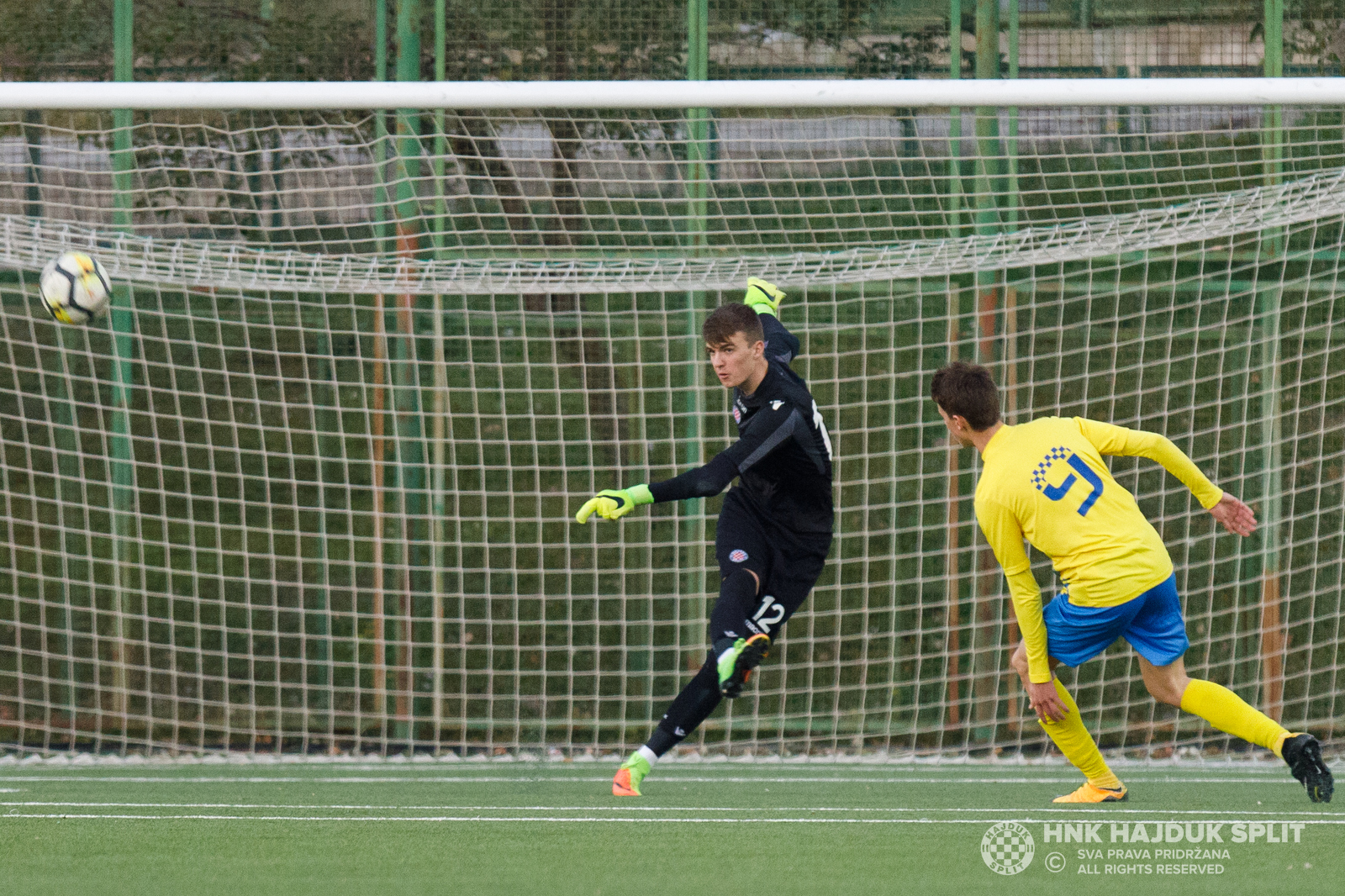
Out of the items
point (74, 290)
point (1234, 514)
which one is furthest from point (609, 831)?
point (74, 290)

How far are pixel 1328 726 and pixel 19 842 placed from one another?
602 centimetres

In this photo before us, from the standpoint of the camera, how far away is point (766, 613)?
4.83 metres

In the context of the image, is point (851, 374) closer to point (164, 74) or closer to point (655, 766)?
point (655, 766)

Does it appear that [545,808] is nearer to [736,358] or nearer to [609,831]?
[609,831]

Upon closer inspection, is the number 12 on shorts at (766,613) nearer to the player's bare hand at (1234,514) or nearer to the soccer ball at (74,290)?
the player's bare hand at (1234,514)

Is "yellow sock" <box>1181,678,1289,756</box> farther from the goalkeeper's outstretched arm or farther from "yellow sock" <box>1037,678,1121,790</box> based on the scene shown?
the goalkeeper's outstretched arm

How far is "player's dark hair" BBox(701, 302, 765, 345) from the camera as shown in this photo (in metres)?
4.58

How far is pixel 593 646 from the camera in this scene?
22.8 ft

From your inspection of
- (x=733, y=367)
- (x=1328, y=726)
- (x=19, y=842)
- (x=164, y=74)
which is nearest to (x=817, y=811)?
(x=733, y=367)

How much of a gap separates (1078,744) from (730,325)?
1841mm

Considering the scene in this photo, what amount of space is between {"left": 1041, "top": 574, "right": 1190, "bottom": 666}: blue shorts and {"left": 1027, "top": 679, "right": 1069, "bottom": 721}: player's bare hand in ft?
0.41

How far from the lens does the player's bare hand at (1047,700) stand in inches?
168

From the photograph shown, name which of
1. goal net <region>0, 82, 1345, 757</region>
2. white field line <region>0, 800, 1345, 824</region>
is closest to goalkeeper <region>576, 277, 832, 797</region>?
white field line <region>0, 800, 1345, 824</region>

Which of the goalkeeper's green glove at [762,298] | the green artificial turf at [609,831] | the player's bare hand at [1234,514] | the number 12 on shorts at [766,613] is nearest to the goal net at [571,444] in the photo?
the green artificial turf at [609,831]
